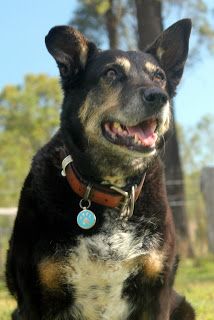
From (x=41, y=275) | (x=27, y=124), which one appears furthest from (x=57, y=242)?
(x=27, y=124)

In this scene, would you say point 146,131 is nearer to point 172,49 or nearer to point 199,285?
point 172,49

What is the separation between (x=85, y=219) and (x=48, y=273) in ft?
1.33

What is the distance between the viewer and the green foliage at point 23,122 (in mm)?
37688

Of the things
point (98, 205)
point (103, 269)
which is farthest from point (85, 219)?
point (103, 269)

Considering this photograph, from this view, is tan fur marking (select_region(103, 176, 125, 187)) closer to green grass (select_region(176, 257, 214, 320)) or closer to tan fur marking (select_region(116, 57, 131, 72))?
tan fur marking (select_region(116, 57, 131, 72))

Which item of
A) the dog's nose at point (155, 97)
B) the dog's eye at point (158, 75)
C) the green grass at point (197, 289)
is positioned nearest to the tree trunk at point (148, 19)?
the green grass at point (197, 289)

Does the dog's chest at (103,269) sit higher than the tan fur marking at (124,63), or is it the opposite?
the tan fur marking at (124,63)

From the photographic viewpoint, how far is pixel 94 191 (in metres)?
4.12

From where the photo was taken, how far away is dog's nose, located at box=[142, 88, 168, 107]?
13.2 ft

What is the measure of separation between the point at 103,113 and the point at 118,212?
2.19 feet

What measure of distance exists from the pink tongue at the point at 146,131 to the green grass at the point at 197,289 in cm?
237

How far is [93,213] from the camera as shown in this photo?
403 centimetres

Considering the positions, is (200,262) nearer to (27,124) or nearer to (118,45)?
(118,45)

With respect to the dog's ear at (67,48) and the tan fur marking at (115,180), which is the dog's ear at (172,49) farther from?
the tan fur marking at (115,180)
